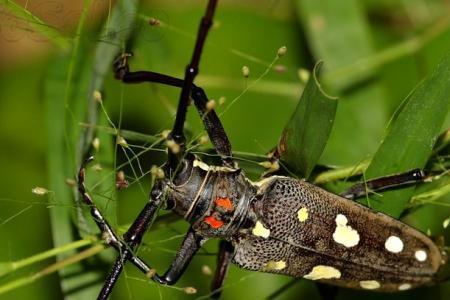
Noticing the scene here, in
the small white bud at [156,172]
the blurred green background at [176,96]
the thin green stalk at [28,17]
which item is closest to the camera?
the small white bud at [156,172]

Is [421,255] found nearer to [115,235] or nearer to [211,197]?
[211,197]

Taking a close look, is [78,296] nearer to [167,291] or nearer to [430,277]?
[167,291]

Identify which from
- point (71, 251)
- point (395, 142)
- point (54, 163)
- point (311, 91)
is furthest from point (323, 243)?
point (54, 163)

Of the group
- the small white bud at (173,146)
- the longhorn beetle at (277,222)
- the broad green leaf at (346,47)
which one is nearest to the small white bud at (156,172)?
the small white bud at (173,146)

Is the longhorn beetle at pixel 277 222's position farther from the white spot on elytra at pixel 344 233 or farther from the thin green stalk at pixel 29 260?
the thin green stalk at pixel 29 260

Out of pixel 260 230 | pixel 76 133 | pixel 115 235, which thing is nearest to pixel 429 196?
pixel 260 230
